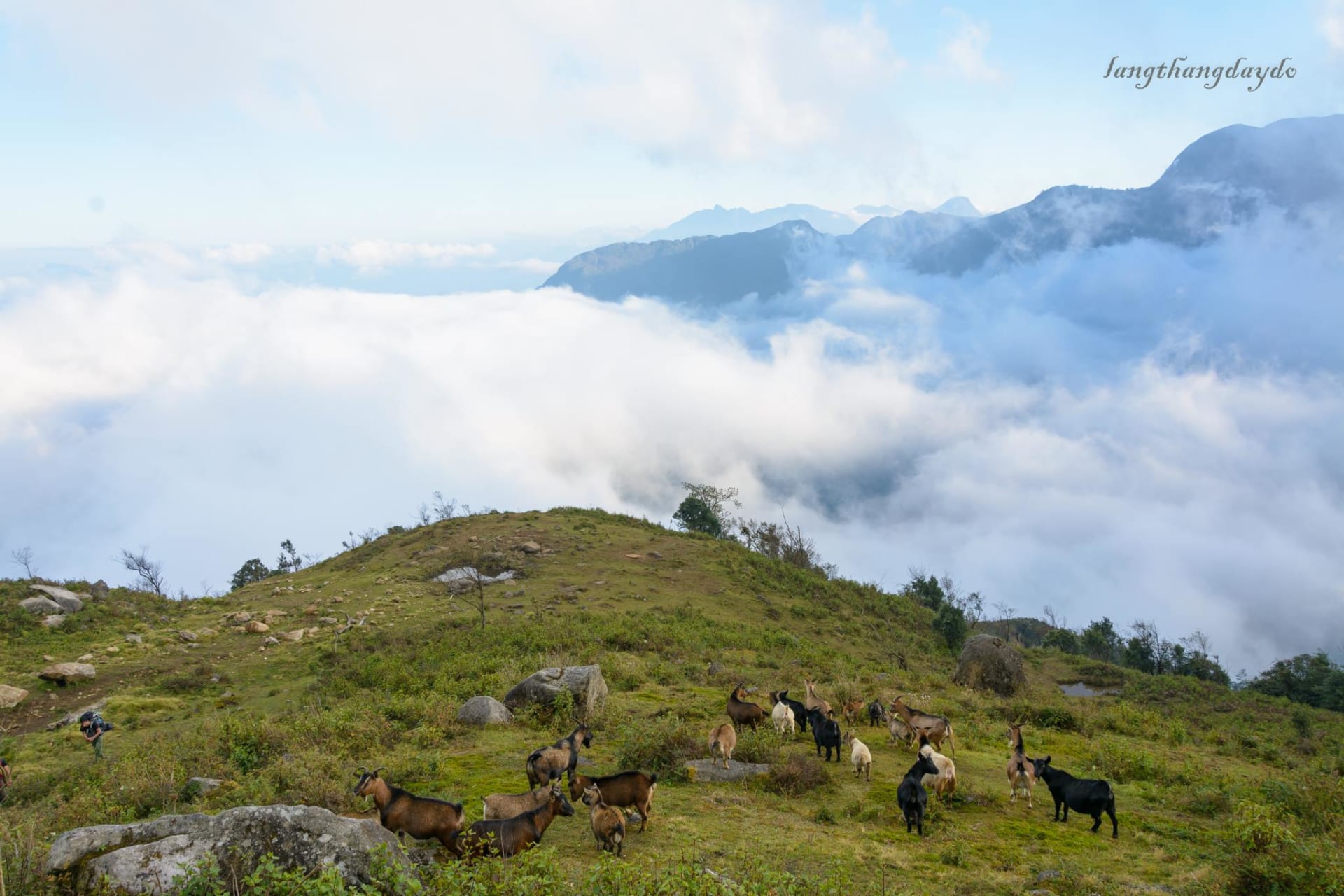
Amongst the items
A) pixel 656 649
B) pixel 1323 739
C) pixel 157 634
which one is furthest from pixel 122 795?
pixel 1323 739

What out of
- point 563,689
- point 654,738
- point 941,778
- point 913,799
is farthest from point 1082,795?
point 563,689

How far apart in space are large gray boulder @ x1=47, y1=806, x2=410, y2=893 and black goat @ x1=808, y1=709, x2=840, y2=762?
393 inches

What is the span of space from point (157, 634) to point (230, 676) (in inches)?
324

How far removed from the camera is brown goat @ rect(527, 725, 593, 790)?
1325cm

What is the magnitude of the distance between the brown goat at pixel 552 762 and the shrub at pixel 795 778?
12.8 feet

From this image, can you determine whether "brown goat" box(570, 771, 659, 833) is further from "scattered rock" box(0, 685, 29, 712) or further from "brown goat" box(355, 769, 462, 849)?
"scattered rock" box(0, 685, 29, 712)

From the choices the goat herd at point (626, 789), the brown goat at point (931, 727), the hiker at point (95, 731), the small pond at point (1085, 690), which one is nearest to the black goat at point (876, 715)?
the goat herd at point (626, 789)

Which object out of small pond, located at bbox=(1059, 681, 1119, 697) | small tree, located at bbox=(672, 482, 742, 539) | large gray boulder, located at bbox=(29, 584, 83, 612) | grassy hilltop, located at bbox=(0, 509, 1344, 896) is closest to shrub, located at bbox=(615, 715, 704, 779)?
grassy hilltop, located at bbox=(0, 509, 1344, 896)

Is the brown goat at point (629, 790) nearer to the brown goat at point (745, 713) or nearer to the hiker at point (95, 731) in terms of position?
the brown goat at point (745, 713)

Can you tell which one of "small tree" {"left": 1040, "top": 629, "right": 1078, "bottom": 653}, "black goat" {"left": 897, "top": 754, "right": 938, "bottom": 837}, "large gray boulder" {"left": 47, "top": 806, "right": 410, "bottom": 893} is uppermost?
"small tree" {"left": 1040, "top": 629, "right": 1078, "bottom": 653}

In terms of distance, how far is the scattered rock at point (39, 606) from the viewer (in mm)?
34812

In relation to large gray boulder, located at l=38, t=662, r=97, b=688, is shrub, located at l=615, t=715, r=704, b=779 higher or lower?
higher

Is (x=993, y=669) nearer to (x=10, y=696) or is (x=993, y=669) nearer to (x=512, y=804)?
(x=512, y=804)

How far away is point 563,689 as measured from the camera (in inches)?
751
